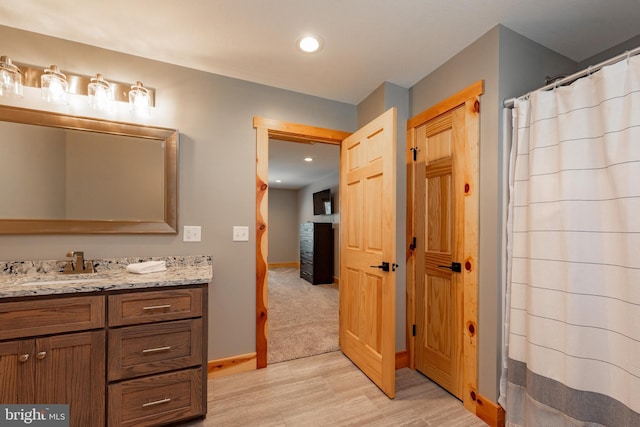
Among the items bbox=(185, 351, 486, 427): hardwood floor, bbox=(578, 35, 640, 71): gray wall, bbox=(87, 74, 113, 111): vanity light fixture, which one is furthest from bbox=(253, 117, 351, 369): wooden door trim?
bbox=(578, 35, 640, 71): gray wall

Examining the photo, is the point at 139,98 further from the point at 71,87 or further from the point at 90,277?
the point at 90,277

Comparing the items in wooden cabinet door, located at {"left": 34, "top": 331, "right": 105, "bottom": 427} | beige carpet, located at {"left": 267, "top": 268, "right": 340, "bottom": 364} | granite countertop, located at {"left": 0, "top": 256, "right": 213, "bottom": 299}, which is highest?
granite countertop, located at {"left": 0, "top": 256, "right": 213, "bottom": 299}

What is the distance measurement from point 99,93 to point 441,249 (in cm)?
269

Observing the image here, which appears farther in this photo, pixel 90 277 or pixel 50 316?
pixel 90 277

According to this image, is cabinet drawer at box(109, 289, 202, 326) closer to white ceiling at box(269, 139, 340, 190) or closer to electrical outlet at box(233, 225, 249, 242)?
electrical outlet at box(233, 225, 249, 242)

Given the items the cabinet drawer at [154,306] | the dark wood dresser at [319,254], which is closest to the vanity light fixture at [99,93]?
the cabinet drawer at [154,306]

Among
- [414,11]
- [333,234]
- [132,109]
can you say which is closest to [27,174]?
[132,109]

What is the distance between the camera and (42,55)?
176cm

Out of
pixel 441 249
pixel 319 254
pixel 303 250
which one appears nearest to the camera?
pixel 441 249

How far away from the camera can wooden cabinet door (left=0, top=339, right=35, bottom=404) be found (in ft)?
4.02

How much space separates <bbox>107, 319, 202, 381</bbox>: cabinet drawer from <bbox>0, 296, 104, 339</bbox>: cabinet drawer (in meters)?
0.14

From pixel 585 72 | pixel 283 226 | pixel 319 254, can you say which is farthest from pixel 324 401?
pixel 283 226

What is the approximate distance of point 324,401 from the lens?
6.06 ft

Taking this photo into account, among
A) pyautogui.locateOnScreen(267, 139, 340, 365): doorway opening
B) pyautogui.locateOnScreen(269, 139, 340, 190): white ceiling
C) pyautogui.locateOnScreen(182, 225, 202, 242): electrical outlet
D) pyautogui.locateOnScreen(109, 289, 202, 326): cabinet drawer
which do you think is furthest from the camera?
pyautogui.locateOnScreen(269, 139, 340, 190): white ceiling
